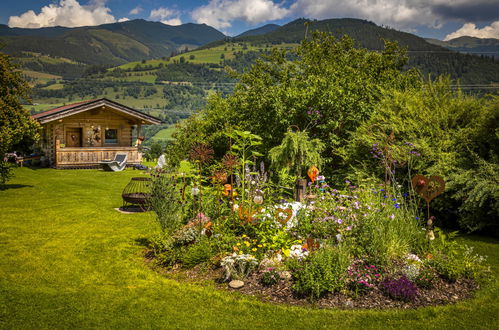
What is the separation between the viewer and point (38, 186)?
13.8 meters

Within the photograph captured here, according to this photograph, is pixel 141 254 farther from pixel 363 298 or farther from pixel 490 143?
pixel 490 143

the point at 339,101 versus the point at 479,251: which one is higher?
the point at 339,101

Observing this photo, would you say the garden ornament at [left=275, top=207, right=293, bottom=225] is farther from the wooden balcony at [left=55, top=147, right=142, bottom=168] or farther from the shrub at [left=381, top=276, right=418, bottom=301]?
the wooden balcony at [left=55, top=147, right=142, bottom=168]

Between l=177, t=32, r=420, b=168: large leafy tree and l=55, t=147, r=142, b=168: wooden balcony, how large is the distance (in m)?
8.77

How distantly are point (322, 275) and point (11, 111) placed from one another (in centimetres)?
1122

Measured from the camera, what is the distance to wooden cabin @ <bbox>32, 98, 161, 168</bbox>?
821 inches


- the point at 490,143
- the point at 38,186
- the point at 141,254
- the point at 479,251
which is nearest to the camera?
the point at 141,254

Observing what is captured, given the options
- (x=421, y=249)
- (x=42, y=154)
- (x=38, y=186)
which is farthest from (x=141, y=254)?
(x=42, y=154)

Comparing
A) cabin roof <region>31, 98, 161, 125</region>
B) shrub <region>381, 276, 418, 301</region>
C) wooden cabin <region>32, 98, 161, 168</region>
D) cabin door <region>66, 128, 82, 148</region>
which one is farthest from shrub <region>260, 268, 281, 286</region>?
cabin door <region>66, 128, 82, 148</region>

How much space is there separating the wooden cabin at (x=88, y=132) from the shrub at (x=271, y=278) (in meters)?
18.6

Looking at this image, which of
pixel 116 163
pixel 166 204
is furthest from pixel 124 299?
pixel 116 163

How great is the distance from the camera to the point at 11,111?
11453 mm

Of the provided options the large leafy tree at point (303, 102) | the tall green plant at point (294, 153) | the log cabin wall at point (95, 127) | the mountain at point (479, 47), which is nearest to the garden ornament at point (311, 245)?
the tall green plant at point (294, 153)

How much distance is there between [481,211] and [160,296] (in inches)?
277
